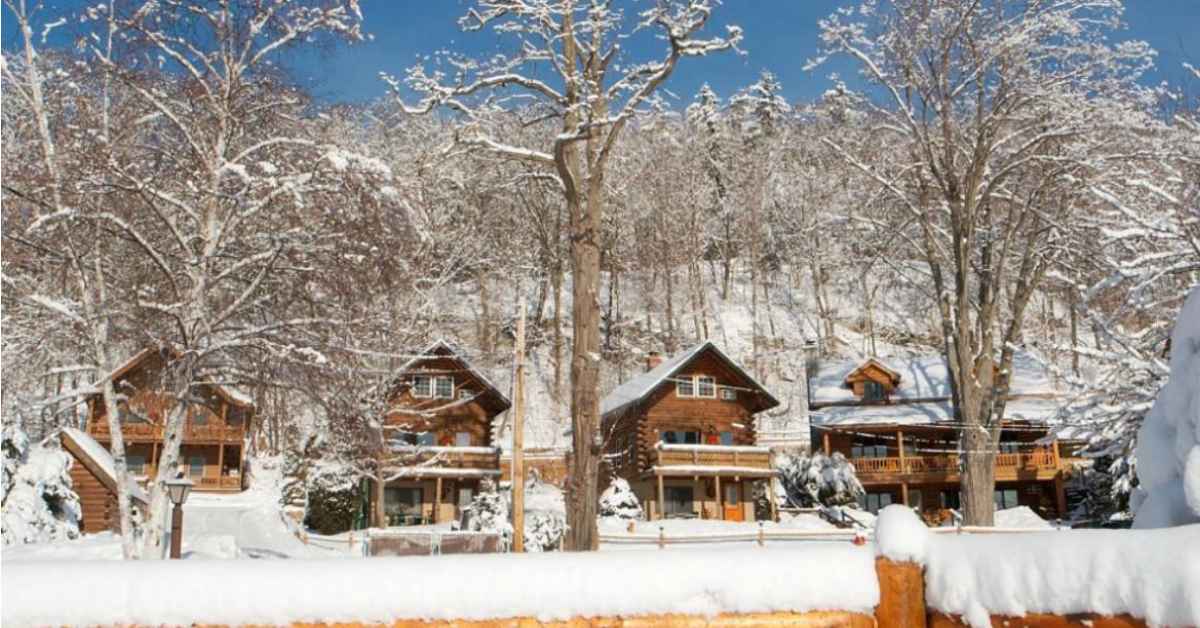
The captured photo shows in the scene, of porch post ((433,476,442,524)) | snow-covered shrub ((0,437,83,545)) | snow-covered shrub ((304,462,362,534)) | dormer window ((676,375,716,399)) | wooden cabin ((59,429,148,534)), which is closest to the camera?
snow-covered shrub ((0,437,83,545))

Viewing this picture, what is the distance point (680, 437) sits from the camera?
39.8 meters

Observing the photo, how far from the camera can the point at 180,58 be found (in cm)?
1295

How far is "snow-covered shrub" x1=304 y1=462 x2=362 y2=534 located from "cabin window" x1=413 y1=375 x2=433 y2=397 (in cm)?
586

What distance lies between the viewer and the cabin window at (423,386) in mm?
38812

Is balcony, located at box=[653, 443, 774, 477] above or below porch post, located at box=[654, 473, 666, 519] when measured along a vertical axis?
above

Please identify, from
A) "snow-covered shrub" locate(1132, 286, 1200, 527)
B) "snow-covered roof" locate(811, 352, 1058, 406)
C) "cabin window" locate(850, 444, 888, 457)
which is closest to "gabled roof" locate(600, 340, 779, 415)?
"snow-covered roof" locate(811, 352, 1058, 406)

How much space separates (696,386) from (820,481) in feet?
21.4

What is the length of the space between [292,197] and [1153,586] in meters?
11.7

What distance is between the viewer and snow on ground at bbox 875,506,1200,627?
7.75 ft

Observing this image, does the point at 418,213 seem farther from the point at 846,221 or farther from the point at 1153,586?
the point at 846,221

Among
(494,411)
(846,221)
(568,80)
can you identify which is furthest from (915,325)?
(568,80)

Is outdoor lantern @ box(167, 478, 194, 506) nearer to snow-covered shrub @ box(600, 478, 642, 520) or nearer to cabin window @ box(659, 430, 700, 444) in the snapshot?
snow-covered shrub @ box(600, 478, 642, 520)

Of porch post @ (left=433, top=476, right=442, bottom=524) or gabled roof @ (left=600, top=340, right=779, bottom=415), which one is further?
gabled roof @ (left=600, top=340, right=779, bottom=415)

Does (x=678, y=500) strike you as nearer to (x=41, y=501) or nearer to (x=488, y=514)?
(x=488, y=514)
